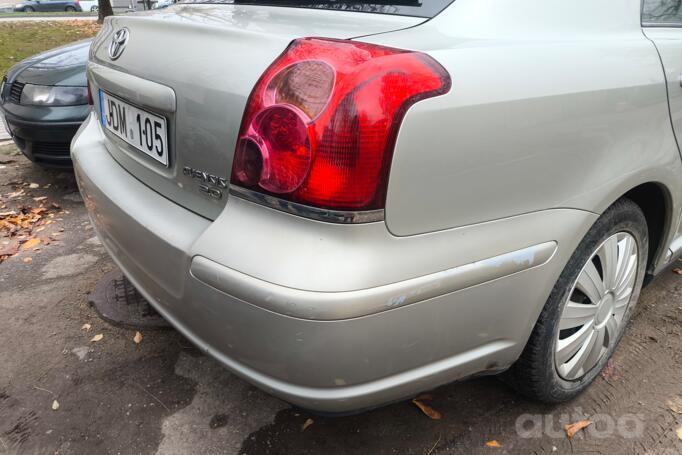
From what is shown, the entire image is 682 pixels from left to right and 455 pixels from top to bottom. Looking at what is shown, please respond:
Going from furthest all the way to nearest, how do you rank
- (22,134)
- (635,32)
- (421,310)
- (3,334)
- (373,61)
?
1. (22,134)
2. (3,334)
3. (635,32)
4. (421,310)
5. (373,61)

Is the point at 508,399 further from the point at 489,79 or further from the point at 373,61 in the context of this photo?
the point at 373,61

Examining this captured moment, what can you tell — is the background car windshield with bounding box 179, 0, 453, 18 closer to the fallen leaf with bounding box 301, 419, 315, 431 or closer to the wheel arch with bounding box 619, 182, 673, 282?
the wheel arch with bounding box 619, 182, 673, 282

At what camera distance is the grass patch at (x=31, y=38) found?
9648mm

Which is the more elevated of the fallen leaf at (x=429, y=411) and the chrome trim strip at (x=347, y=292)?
the chrome trim strip at (x=347, y=292)

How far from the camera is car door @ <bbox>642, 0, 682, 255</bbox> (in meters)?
1.70

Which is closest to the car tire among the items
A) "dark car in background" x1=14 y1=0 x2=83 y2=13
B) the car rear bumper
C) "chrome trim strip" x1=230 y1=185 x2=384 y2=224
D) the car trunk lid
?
the car rear bumper

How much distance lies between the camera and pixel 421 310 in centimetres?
128

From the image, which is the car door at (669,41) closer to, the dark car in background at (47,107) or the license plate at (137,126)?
the license plate at (137,126)

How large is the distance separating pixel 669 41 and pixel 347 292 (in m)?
1.41

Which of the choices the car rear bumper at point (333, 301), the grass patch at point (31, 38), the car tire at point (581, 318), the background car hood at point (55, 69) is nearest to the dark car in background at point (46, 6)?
the grass patch at point (31, 38)

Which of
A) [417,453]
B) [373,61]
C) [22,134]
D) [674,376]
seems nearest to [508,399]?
[417,453]

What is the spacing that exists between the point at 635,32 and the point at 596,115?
438 mm

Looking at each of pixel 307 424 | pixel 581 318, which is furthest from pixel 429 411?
pixel 581 318

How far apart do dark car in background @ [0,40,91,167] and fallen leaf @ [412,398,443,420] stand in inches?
114
